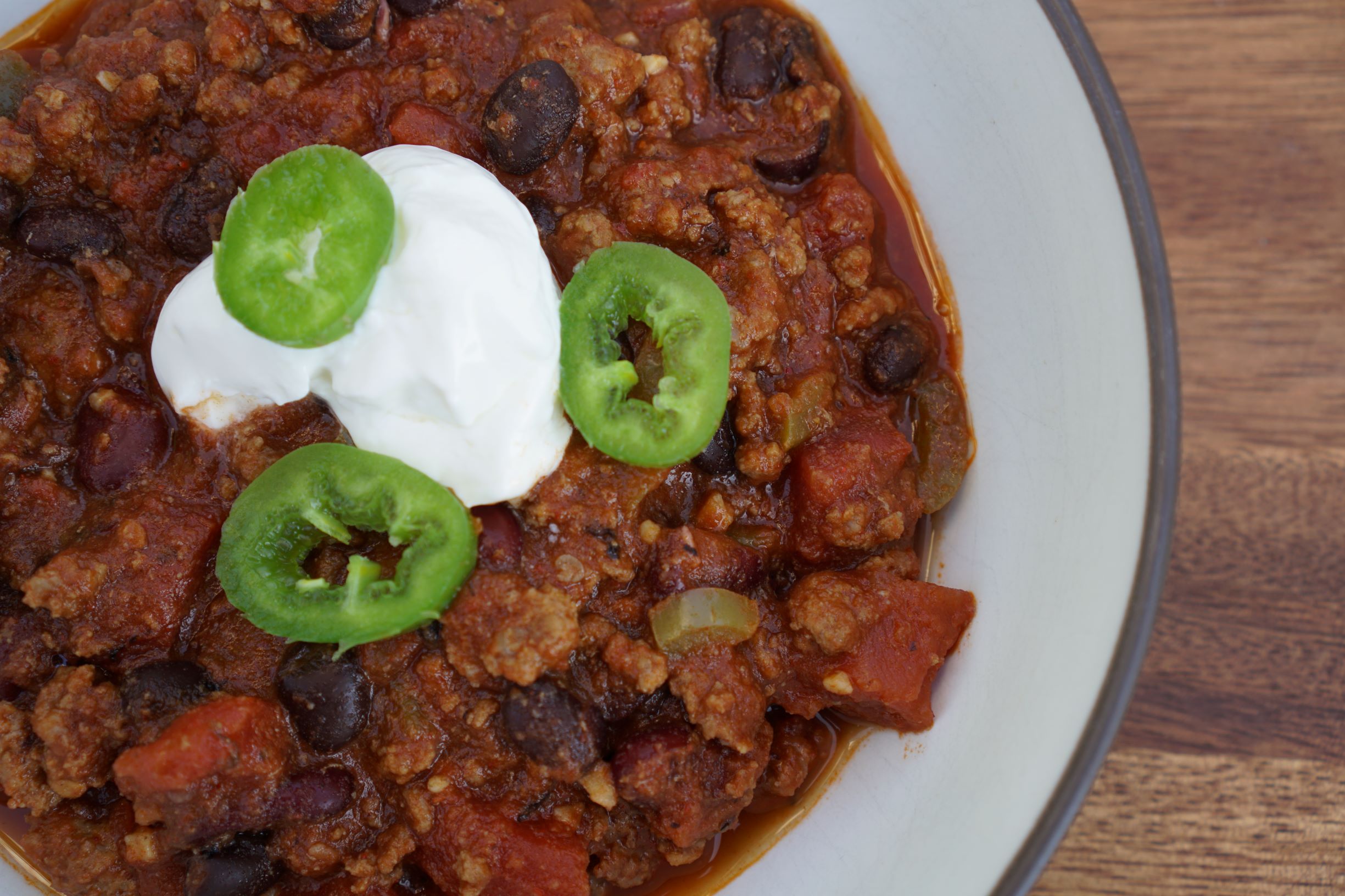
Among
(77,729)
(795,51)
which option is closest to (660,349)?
(795,51)

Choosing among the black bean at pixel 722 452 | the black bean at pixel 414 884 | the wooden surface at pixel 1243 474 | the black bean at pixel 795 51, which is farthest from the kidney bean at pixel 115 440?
the wooden surface at pixel 1243 474

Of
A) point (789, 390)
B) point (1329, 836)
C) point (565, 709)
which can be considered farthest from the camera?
point (1329, 836)

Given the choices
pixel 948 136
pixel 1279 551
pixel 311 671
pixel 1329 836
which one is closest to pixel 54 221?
pixel 311 671

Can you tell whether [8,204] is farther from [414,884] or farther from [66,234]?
[414,884]

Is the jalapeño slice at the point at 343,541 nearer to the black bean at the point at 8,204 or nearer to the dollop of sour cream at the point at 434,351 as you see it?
the dollop of sour cream at the point at 434,351

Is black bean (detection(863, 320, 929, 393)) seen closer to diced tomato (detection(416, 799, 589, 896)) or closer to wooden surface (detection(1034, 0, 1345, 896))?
wooden surface (detection(1034, 0, 1345, 896))

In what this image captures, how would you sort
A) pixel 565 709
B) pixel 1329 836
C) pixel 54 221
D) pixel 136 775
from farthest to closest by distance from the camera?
pixel 1329 836 → pixel 54 221 → pixel 565 709 → pixel 136 775

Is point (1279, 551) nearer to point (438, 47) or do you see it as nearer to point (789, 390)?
point (789, 390)
